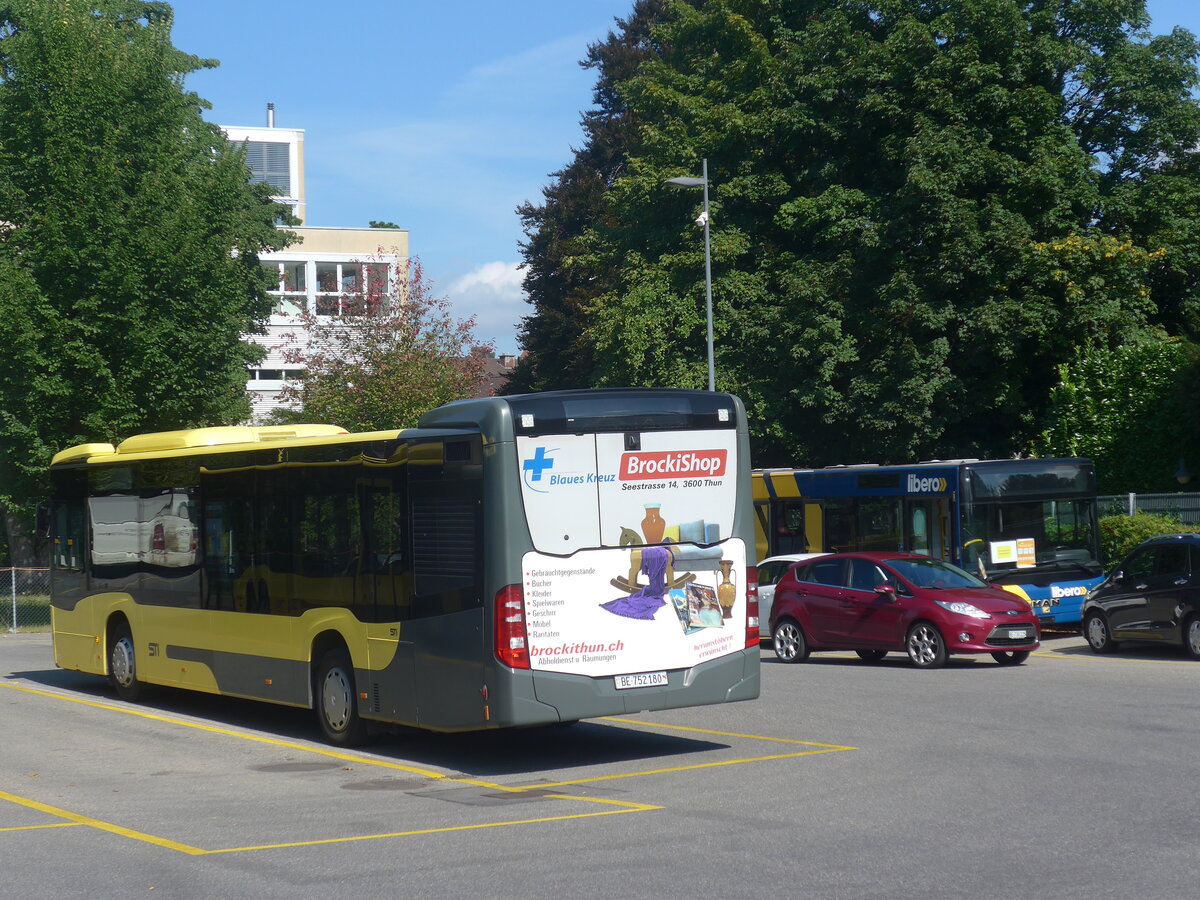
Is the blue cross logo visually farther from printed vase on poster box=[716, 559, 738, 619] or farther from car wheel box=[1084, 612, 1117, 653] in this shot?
car wheel box=[1084, 612, 1117, 653]

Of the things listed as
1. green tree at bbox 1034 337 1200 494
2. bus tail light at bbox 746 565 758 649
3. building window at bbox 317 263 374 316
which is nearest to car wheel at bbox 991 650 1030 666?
bus tail light at bbox 746 565 758 649

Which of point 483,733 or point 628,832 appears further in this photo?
point 483,733

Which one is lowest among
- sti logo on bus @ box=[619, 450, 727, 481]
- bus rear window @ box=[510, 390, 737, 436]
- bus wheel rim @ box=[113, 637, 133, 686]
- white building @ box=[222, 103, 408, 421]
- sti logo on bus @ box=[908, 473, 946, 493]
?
bus wheel rim @ box=[113, 637, 133, 686]

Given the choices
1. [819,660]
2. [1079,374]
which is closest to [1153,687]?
[819,660]

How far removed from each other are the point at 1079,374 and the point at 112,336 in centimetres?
2178

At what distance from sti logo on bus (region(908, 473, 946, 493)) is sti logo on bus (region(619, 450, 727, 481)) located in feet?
39.6

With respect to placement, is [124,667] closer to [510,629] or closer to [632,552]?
[510,629]

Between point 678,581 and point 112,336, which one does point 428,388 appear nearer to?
point 112,336

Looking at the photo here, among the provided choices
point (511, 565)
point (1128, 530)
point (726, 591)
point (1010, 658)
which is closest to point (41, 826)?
point (511, 565)

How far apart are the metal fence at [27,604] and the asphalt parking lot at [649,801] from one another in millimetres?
18190

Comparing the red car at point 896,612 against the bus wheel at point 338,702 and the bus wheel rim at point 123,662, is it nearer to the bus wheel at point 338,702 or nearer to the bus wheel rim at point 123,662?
the bus wheel at point 338,702

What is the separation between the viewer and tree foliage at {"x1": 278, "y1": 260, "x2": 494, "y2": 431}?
36.2m

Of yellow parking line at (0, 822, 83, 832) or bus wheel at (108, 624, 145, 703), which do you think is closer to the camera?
yellow parking line at (0, 822, 83, 832)

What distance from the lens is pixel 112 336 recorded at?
3178 cm
